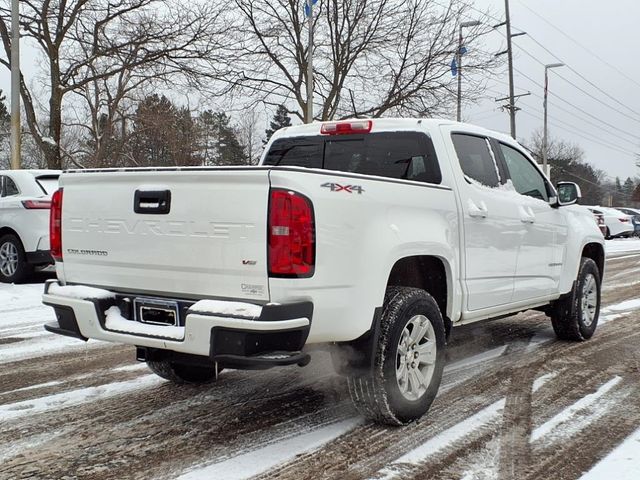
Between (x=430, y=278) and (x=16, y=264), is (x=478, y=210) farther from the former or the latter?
(x=16, y=264)

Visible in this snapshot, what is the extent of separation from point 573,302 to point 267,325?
4.04 meters

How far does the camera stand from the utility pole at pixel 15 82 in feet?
44.0

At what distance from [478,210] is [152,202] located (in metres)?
2.24

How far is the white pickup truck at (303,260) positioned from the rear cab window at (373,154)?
0.04 feet

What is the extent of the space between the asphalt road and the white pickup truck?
1.04 ft

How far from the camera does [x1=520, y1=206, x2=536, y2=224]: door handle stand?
500cm

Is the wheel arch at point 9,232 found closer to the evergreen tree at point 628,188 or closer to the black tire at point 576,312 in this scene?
the black tire at point 576,312

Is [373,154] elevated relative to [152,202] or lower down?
elevated

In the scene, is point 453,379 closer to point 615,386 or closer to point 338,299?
point 615,386

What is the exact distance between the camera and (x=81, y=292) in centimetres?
358

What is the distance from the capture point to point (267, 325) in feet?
9.68

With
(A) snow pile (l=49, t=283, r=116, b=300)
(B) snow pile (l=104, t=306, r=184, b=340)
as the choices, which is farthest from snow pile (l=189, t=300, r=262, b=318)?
(A) snow pile (l=49, t=283, r=116, b=300)

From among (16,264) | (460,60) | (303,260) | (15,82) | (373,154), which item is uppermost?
(460,60)

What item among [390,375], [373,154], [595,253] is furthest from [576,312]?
[390,375]
